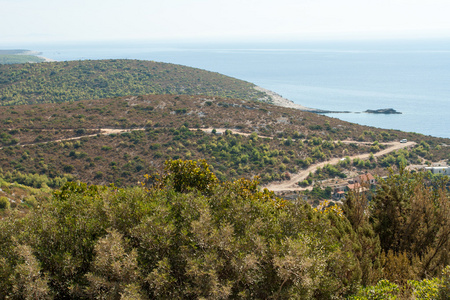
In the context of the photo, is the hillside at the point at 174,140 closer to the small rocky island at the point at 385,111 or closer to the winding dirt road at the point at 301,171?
the winding dirt road at the point at 301,171

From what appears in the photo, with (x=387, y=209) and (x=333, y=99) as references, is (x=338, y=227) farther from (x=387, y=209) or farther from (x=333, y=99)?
(x=333, y=99)

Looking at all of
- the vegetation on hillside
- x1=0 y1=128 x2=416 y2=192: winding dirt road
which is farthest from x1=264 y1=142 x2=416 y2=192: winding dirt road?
the vegetation on hillside

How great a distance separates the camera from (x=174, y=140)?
5547 centimetres

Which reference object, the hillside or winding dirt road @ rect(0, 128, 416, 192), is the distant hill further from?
winding dirt road @ rect(0, 128, 416, 192)

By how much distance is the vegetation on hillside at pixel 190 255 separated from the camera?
332 inches

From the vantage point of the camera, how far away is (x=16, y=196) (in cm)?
2756

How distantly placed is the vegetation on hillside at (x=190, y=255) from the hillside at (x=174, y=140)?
109 feet

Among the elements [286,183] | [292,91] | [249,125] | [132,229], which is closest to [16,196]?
[132,229]

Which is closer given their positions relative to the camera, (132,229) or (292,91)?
(132,229)

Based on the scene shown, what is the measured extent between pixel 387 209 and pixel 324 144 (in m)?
43.9

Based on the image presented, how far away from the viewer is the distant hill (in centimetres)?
9369

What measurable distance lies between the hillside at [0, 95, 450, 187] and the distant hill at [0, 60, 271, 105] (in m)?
32.5

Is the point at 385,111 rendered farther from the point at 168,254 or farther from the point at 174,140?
the point at 168,254

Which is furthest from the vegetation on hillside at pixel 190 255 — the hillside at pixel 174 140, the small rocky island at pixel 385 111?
the small rocky island at pixel 385 111
